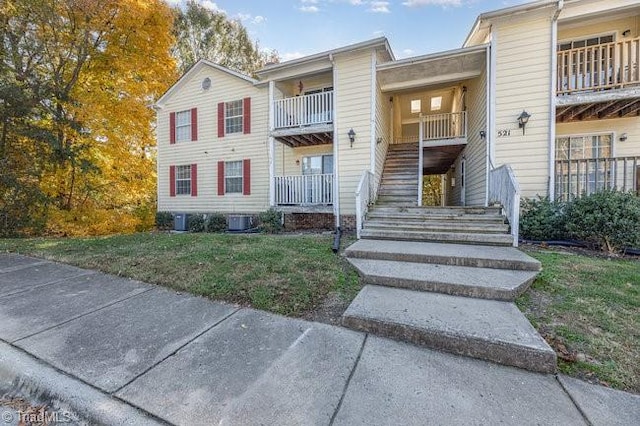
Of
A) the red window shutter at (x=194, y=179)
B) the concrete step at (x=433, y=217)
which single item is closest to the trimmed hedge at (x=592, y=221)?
the concrete step at (x=433, y=217)

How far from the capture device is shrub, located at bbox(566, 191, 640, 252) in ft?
16.6

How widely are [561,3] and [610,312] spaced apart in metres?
7.30

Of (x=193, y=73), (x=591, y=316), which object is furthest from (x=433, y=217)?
(x=193, y=73)

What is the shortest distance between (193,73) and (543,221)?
527 inches

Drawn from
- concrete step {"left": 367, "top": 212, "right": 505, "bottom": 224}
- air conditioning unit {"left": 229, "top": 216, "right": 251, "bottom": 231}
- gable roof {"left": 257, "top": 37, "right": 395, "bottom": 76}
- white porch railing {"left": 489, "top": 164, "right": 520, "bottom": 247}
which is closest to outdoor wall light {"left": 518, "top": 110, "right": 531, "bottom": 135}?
white porch railing {"left": 489, "top": 164, "right": 520, "bottom": 247}

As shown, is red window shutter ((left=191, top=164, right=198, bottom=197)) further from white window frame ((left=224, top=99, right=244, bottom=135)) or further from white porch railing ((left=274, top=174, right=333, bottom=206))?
white porch railing ((left=274, top=174, right=333, bottom=206))

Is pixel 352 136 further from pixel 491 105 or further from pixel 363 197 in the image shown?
pixel 491 105

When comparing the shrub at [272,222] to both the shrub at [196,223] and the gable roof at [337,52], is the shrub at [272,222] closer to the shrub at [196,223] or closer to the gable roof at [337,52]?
the shrub at [196,223]

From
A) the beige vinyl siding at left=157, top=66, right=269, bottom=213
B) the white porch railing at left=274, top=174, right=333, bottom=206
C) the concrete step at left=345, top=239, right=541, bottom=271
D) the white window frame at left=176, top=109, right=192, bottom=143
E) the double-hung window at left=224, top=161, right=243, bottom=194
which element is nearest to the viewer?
the concrete step at left=345, top=239, right=541, bottom=271

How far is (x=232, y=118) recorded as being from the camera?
37.0 feet

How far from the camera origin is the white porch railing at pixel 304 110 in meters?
8.94

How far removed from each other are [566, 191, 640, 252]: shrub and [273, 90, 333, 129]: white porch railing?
661cm

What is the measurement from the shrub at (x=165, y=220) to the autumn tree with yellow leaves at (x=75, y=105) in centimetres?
85

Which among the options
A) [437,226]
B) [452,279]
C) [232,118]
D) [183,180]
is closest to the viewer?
[452,279]
